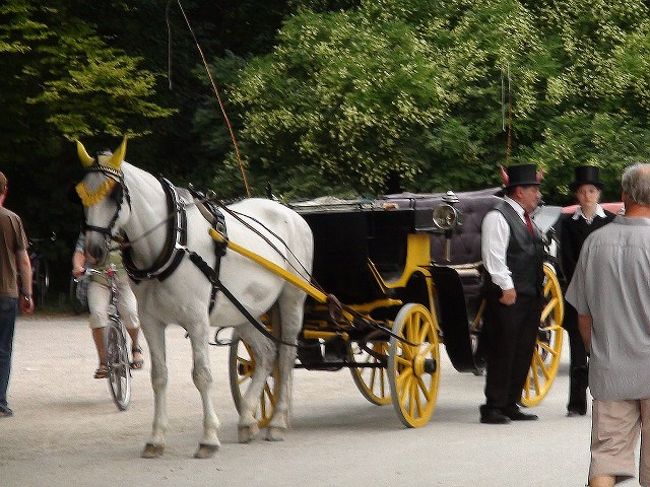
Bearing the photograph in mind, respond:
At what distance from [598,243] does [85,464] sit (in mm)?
4205

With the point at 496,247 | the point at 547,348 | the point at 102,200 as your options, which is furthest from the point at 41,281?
the point at 102,200

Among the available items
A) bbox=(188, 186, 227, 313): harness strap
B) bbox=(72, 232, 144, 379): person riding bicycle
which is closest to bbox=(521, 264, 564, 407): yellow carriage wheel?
bbox=(188, 186, 227, 313): harness strap

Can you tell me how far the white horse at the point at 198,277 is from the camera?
31.8ft

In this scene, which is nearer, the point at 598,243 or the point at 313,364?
the point at 598,243

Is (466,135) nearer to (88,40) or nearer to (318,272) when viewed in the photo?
(88,40)

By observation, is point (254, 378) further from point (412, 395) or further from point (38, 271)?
point (38, 271)

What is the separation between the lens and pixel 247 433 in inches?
420

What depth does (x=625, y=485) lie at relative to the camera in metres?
8.61

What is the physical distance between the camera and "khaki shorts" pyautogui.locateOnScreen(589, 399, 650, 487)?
668 cm

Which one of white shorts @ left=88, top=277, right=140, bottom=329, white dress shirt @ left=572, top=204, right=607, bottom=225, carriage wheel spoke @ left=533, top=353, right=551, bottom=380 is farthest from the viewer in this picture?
white shorts @ left=88, top=277, right=140, bottom=329

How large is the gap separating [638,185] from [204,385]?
427 cm

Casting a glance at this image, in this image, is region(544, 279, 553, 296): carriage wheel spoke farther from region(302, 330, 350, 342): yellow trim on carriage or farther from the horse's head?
the horse's head


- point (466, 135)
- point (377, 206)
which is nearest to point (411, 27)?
point (466, 135)

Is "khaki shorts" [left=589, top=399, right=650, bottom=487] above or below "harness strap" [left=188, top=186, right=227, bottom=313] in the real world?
below
